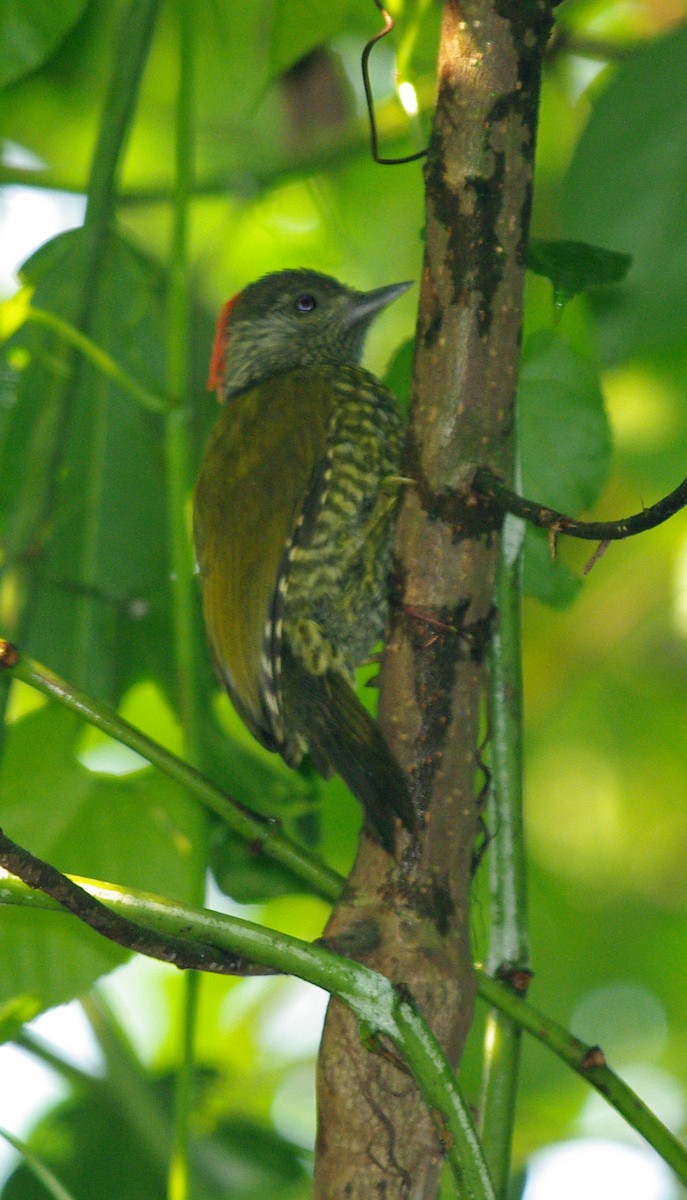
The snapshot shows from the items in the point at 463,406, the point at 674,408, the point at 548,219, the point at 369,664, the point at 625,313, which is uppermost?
the point at 548,219

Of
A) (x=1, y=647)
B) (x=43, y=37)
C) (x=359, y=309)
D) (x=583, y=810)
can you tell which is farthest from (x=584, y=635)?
(x=1, y=647)

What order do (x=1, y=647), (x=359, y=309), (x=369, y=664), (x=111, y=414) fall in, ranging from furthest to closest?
(x=359, y=309), (x=111, y=414), (x=369, y=664), (x=1, y=647)

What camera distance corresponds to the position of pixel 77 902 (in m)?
1.07

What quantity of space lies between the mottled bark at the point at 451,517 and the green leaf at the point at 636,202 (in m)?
0.66

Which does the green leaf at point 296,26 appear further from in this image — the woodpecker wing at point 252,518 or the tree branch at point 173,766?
the tree branch at point 173,766

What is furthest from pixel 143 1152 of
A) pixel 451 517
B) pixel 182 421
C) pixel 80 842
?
pixel 451 517

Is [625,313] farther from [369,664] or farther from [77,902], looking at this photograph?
[77,902]

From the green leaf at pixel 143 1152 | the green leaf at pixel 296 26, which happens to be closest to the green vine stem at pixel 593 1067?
the green leaf at pixel 143 1152

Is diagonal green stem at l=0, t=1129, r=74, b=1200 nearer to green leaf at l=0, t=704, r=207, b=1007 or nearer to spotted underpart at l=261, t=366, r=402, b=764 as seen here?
green leaf at l=0, t=704, r=207, b=1007

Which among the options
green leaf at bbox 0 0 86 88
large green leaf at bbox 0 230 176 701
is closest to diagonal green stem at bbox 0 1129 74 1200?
large green leaf at bbox 0 230 176 701

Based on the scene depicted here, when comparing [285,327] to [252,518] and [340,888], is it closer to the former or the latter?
[252,518]

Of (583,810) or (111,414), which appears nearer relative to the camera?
(111,414)

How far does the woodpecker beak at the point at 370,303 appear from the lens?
9.45 feet

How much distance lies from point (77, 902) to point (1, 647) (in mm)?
309
